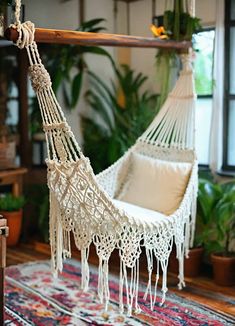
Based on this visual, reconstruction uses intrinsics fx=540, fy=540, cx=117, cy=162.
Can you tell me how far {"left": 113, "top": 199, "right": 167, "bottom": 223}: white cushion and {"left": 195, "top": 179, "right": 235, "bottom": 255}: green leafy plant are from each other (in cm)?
52

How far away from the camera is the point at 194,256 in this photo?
3682 mm

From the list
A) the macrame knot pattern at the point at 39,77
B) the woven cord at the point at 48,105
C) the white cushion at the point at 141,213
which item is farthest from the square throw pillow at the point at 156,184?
the macrame knot pattern at the point at 39,77

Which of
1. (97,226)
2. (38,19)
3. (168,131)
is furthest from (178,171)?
(38,19)

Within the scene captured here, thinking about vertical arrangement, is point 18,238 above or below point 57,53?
below

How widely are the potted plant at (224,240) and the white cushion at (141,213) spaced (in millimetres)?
530

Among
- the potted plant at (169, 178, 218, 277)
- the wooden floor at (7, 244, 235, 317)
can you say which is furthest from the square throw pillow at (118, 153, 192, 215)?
the wooden floor at (7, 244, 235, 317)

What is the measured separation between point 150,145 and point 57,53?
148 centimetres

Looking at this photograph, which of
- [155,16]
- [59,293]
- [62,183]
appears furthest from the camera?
[155,16]

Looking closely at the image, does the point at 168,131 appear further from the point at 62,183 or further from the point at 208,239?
the point at 62,183

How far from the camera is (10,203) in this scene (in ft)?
14.5

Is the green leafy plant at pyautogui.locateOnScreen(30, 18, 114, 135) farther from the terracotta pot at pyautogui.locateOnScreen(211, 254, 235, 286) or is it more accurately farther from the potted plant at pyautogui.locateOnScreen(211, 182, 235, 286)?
the terracotta pot at pyautogui.locateOnScreen(211, 254, 235, 286)

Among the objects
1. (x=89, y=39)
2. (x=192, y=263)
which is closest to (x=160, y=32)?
(x=89, y=39)

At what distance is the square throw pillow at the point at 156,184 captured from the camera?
3.30 meters

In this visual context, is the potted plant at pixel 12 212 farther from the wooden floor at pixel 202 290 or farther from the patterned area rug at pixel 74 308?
the patterned area rug at pixel 74 308
